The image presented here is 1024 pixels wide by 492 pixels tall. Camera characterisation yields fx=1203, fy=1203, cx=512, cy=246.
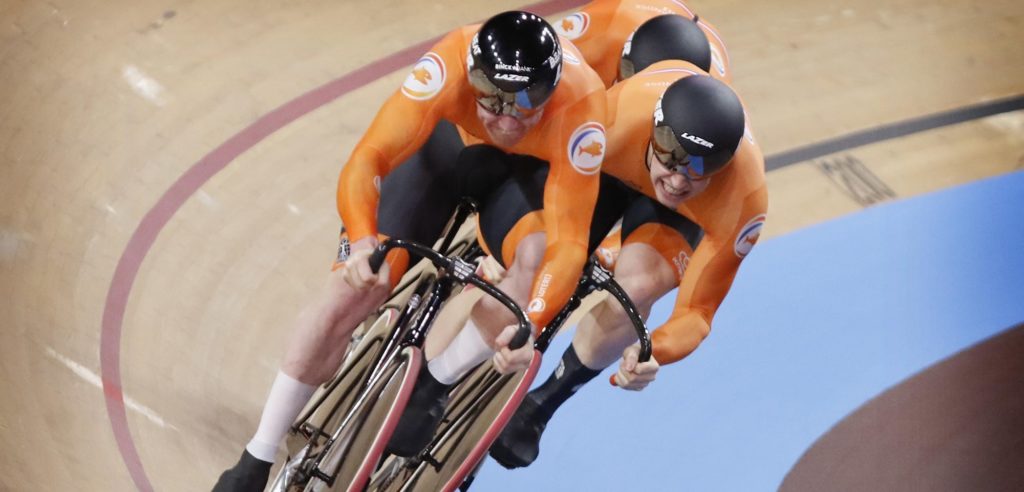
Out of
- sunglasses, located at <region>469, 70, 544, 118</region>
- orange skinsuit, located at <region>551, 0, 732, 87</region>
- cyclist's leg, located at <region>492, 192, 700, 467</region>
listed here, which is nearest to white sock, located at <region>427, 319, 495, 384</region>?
cyclist's leg, located at <region>492, 192, 700, 467</region>

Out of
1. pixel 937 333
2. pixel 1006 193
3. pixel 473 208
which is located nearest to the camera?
pixel 473 208

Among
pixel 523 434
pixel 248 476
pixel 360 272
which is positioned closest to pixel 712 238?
pixel 523 434

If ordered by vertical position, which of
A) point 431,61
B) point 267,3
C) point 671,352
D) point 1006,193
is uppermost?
point 431,61

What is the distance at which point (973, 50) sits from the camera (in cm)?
599

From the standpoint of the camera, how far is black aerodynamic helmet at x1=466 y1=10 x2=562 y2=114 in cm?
283

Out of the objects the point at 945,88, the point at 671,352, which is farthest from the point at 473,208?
the point at 945,88

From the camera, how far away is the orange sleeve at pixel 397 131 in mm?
2957

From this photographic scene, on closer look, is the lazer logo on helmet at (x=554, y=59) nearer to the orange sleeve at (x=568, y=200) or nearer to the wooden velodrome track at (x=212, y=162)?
the orange sleeve at (x=568, y=200)

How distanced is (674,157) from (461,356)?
2.41 ft

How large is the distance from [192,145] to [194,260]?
0.61 metres

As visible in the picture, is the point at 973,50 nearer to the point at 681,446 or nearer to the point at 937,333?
the point at 937,333

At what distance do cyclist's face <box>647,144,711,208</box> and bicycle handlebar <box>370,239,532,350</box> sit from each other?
56 centimetres

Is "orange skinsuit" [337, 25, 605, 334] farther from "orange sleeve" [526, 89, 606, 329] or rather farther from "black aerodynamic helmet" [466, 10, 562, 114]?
"black aerodynamic helmet" [466, 10, 562, 114]

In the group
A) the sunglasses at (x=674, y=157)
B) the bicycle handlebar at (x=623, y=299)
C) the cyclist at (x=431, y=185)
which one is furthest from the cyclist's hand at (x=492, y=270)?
the sunglasses at (x=674, y=157)
